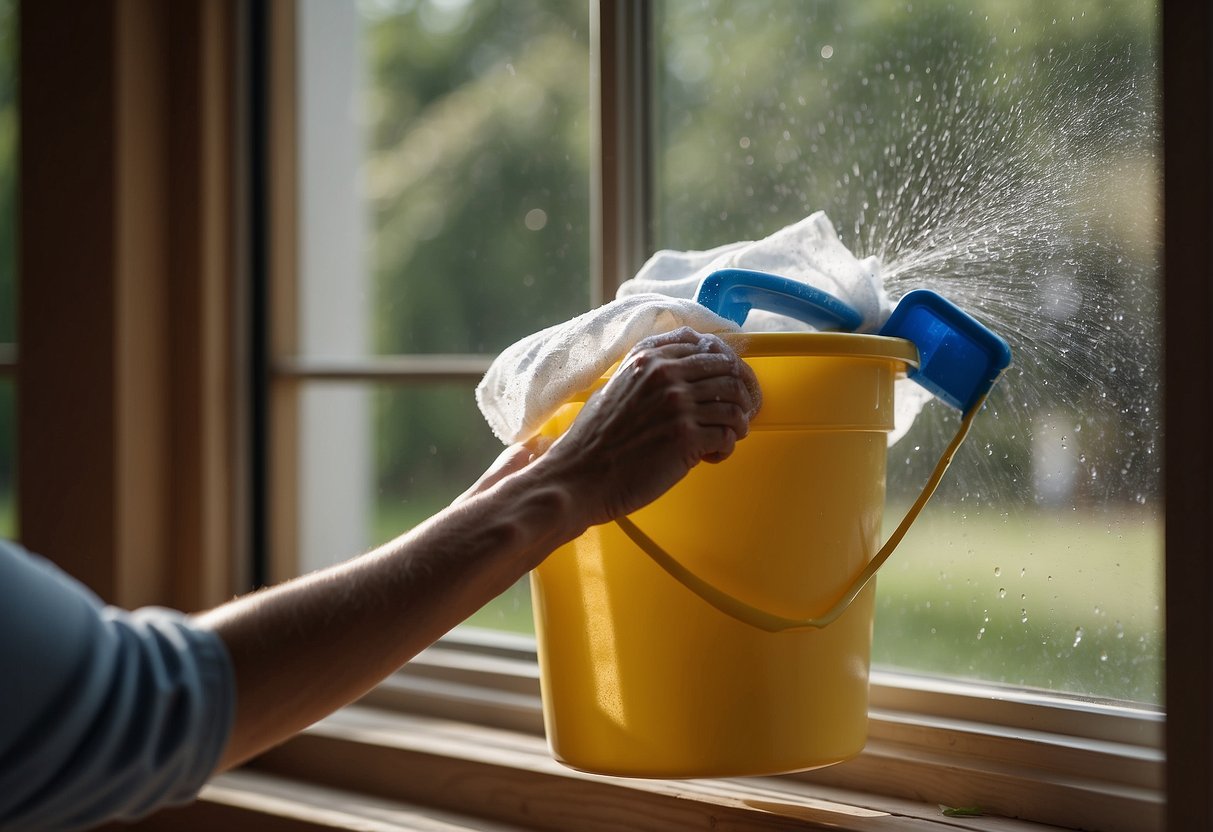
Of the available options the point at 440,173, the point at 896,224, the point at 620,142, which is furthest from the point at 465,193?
the point at 896,224

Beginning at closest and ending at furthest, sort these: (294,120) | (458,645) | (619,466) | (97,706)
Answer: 1. (97,706)
2. (619,466)
3. (458,645)
4. (294,120)

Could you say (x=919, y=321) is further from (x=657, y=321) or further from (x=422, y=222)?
(x=422, y=222)

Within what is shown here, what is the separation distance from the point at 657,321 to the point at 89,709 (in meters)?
0.37

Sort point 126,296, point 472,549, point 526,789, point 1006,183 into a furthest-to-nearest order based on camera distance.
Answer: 1. point 126,296
2. point 526,789
3. point 1006,183
4. point 472,549

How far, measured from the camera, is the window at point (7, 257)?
4.92ft

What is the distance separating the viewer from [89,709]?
0.47 m

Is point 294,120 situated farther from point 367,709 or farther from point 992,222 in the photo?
point 992,222

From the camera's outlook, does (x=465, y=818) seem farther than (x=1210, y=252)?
Yes

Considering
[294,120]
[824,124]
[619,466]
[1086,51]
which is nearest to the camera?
[619,466]

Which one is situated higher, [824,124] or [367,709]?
[824,124]

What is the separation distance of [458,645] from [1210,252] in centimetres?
82

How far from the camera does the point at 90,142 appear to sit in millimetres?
1209

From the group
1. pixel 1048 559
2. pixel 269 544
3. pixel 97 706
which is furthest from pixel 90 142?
pixel 1048 559

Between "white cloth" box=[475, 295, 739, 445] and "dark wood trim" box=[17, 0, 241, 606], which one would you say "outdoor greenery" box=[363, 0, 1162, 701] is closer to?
"white cloth" box=[475, 295, 739, 445]
